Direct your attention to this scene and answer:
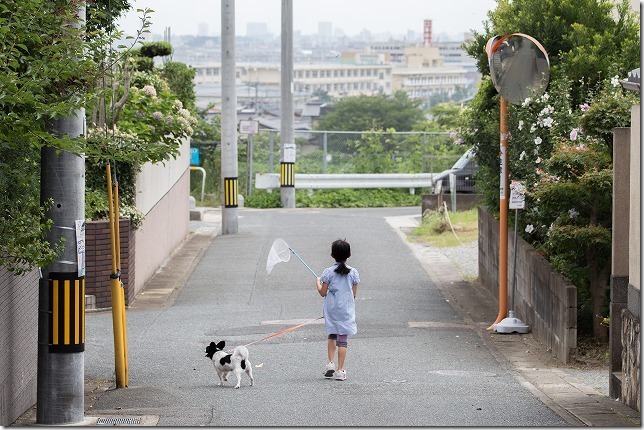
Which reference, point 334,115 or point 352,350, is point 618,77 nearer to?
point 352,350

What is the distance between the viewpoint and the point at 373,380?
10.7m

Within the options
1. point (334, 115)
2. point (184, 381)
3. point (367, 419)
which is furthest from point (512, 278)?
point (334, 115)

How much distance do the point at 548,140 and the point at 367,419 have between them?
20.8ft

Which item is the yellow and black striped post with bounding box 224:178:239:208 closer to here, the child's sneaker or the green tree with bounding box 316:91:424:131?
the child's sneaker

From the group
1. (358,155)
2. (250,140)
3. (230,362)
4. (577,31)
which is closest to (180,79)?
(250,140)

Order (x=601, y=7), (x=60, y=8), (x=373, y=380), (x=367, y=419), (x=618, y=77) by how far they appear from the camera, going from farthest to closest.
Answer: (x=601, y=7) < (x=618, y=77) < (x=373, y=380) < (x=367, y=419) < (x=60, y=8)

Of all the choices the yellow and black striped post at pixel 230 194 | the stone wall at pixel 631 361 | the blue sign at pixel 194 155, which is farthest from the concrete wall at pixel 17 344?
the blue sign at pixel 194 155

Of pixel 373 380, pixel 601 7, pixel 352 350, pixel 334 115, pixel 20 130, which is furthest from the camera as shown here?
pixel 334 115

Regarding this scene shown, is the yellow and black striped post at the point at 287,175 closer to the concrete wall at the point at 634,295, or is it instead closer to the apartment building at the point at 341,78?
the concrete wall at the point at 634,295

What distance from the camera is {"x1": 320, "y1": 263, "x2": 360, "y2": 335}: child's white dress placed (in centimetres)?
1070

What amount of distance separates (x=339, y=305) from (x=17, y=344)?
10.4 feet

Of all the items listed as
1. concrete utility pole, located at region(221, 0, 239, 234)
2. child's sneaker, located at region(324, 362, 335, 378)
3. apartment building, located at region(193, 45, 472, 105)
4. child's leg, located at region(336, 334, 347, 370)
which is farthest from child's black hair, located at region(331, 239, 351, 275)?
apartment building, located at region(193, 45, 472, 105)

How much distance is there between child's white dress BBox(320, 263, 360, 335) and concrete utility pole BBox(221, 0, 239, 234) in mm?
14414

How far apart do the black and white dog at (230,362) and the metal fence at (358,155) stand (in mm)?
25299
